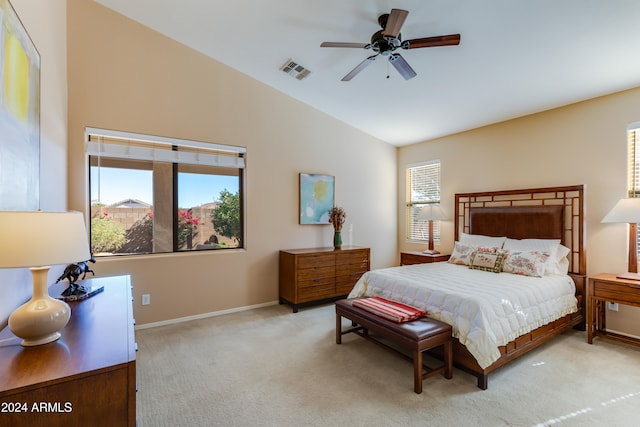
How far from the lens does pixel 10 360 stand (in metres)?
1.15

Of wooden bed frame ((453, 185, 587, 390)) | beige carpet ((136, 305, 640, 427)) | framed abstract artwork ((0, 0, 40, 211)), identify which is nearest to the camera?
framed abstract artwork ((0, 0, 40, 211))

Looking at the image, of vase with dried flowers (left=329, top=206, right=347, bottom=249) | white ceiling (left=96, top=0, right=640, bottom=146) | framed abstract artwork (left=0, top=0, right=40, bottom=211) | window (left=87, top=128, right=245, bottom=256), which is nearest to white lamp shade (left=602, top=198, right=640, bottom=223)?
white ceiling (left=96, top=0, right=640, bottom=146)

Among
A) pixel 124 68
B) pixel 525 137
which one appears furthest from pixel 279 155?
pixel 525 137

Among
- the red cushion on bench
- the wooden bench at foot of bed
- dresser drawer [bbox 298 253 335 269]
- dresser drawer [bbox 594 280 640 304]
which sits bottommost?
the wooden bench at foot of bed

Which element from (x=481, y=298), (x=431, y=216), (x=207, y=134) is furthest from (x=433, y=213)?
(x=207, y=134)

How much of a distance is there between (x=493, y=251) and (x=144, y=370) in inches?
158

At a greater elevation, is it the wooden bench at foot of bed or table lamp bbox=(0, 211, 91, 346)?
table lamp bbox=(0, 211, 91, 346)

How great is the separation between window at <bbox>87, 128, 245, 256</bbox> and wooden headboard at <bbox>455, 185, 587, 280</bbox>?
3648 millimetres

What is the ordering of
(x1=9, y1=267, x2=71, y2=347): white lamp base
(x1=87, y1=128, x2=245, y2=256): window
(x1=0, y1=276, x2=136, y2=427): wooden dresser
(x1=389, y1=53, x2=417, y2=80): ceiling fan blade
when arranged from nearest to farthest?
(x1=0, y1=276, x2=136, y2=427): wooden dresser
(x1=9, y1=267, x2=71, y2=347): white lamp base
(x1=389, y1=53, x2=417, y2=80): ceiling fan blade
(x1=87, y1=128, x2=245, y2=256): window

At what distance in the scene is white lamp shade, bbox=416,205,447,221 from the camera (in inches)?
199

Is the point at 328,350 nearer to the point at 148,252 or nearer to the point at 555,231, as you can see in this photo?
the point at 148,252

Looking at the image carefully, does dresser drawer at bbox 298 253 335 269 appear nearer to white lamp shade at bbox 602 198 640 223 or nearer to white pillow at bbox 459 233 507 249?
white pillow at bbox 459 233 507 249

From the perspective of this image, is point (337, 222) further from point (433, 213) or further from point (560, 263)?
point (560, 263)

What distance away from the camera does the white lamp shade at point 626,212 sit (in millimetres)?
2961
